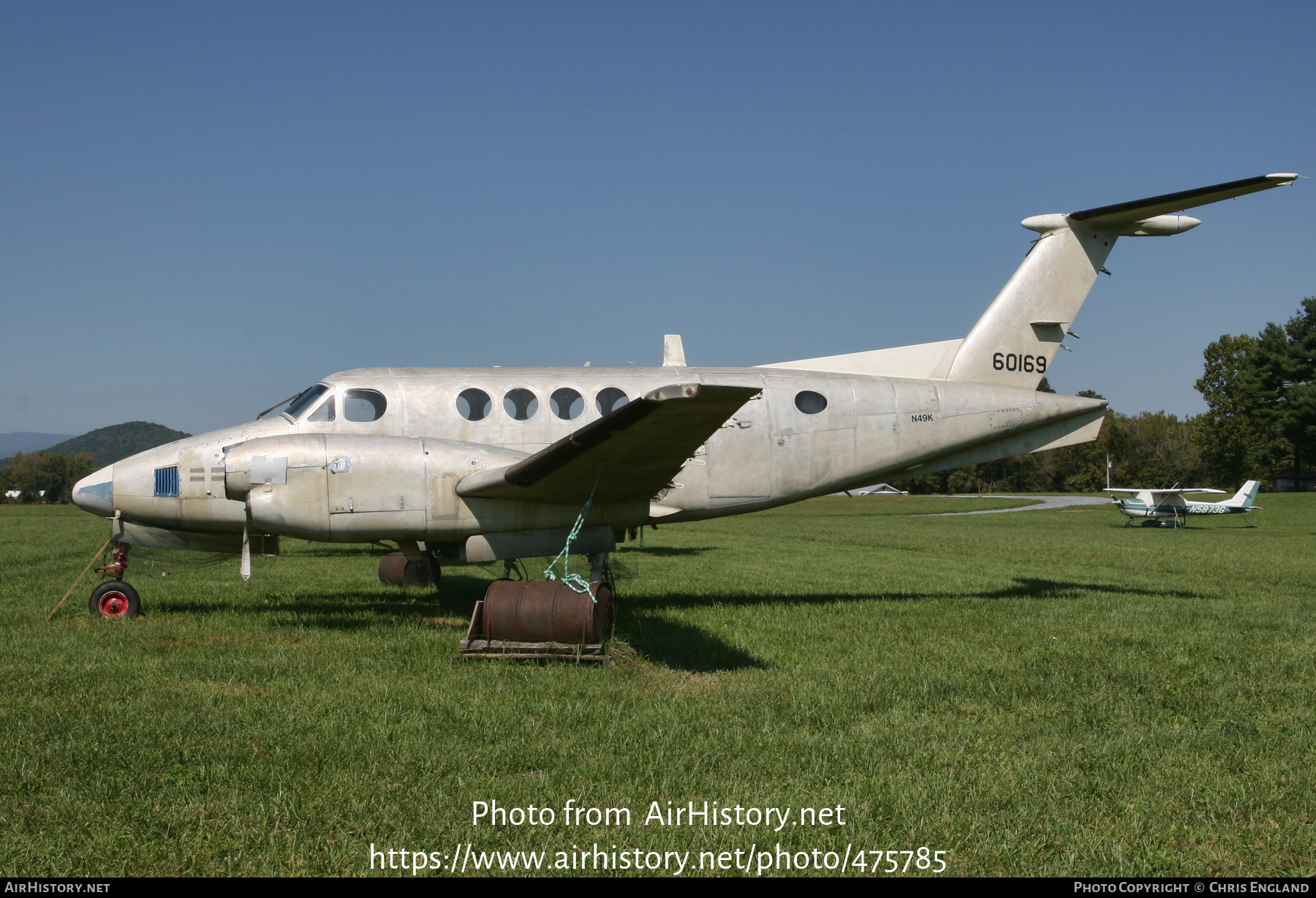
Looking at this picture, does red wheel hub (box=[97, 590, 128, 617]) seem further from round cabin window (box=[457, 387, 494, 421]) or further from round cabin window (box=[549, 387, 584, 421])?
round cabin window (box=[549, 387, 584, 421])

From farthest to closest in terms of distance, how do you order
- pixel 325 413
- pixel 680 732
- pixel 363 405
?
pixel 363 405, pixel 325 413, pixel 680 732

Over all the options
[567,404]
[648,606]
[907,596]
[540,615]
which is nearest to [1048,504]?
[907,596]

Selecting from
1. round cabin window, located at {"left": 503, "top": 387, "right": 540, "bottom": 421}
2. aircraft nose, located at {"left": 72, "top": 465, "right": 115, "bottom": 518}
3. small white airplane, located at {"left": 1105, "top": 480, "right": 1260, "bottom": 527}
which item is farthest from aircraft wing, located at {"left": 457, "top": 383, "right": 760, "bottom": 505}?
small white airplane, located at {"left": 1105, "top": 480, "right": 1260, "bottom": 527}

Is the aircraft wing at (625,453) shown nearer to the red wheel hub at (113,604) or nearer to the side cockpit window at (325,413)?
the side cockpit window at (325,413)

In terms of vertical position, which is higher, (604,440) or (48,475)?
(48,475)

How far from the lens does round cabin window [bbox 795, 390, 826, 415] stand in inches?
439

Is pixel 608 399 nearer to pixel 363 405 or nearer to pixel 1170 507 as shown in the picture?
pixel 363 405

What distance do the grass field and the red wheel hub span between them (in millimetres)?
279

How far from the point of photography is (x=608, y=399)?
10992 millimetres

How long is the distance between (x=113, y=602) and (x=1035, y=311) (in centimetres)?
1257

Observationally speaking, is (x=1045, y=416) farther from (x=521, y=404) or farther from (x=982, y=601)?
(x=521, y=404)

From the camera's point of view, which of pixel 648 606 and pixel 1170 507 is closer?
pixel 648 606

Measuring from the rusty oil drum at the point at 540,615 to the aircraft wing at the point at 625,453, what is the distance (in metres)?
1.23
